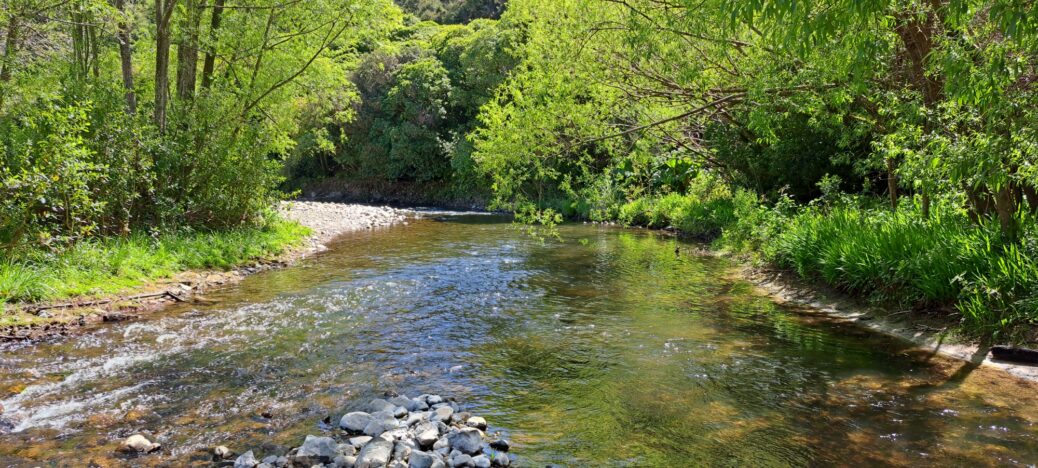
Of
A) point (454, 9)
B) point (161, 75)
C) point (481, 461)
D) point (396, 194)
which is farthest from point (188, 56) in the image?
point (454, 9)

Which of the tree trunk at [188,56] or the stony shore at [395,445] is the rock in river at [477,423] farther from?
the tree trunk at [188,56]

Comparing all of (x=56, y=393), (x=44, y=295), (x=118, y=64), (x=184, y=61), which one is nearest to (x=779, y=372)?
(x=56, y=393)

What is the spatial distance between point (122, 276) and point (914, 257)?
12.8 metres

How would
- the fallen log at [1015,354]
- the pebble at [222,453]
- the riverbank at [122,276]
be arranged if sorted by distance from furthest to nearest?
the riverbank at [122,276] → the fallen log at [1015,354] → the pebble at [222,453]

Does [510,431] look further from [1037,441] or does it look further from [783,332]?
[783,332]

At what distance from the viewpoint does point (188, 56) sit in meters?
15.9

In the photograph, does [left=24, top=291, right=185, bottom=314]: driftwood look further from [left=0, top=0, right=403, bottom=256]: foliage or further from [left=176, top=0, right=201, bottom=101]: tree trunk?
[left=176, top=0, right=201, bottom=101]: tree trunk

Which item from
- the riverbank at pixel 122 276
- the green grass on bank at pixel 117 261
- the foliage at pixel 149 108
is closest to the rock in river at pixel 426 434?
the riverbank at pixel 122 276

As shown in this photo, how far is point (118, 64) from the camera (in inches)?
810

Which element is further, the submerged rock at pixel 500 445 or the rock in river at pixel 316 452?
the submerged rock at pixel 500 445

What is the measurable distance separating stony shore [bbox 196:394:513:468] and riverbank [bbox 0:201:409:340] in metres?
5.20

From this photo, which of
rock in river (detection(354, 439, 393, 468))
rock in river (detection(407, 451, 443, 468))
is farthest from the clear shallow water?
rock in river (detection(354, 439, 393, 468))

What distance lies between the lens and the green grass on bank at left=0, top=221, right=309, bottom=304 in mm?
9398

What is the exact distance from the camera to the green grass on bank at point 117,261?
9.40 metres
